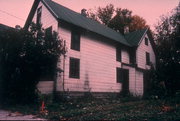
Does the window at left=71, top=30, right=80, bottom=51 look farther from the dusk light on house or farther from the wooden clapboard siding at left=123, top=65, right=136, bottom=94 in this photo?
the wooden clapboard siding at left=123, top=65, right=136, bottom=94

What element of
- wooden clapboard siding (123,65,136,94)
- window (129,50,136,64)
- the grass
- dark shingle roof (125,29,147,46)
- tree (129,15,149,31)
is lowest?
the grass

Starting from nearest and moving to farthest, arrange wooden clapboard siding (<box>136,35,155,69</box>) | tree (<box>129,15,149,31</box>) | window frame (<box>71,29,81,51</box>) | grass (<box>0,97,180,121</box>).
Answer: grass (<box>0,97,180,121</box>) → window frame (<box>71,29,81,51</box>) → wooden clapboard siding (<box>136,35,155,69</box>) → tree (<box>129,15,149,31</box>)

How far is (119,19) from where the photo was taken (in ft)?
151

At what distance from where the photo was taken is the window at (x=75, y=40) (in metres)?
18.1

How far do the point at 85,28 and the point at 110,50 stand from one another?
504cm

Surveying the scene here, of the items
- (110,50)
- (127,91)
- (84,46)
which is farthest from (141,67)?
(84,46)

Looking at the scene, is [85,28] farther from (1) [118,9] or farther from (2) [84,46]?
(1) [118,9]

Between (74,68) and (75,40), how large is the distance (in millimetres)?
2670

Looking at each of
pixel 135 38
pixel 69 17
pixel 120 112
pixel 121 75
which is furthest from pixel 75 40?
pixel 135 38

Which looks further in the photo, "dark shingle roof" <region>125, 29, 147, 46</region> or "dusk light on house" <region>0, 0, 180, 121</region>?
"dark shingle roof" <region>125, 29, 147, 46</region>

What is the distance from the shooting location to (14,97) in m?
14.6

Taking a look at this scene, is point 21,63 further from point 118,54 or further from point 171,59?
point 171,59

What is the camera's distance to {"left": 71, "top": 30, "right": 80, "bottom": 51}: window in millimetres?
18094

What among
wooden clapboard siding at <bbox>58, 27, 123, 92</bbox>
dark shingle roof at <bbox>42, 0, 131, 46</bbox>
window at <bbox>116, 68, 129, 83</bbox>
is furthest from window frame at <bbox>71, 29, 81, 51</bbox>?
window at <bbox>116, 68, 129, 83</bbox>
